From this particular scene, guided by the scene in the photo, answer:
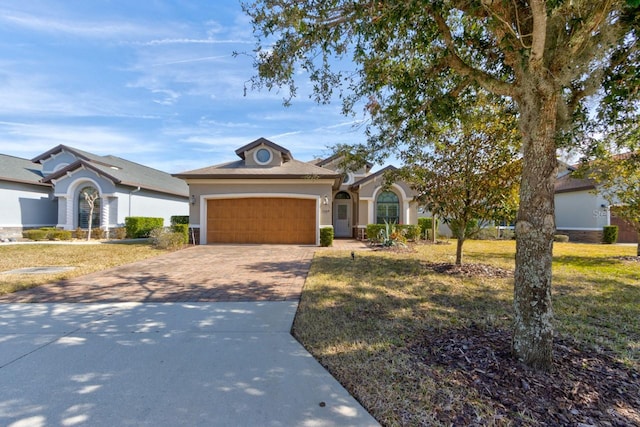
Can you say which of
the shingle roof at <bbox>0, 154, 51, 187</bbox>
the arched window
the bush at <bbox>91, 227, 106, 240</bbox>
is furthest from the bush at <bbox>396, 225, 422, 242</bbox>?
the shingle roof at <bbox>0, 154, 51, 187</bbox>

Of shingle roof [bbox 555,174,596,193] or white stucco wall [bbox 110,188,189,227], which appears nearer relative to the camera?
shingle roof [bbox 555,174,596,193]

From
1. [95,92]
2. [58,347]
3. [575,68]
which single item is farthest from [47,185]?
[575,68]

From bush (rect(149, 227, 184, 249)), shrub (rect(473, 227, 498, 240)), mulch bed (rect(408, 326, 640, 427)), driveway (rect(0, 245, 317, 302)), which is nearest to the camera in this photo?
mulch bed (rect(408, 326, 640, 427))

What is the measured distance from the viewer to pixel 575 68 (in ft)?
9.79

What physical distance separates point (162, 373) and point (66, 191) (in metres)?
20.7

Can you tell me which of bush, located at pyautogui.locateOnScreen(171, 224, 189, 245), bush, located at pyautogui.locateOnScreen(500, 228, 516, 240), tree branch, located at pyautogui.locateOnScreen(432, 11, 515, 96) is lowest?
bush, located at pyautogui.locateOnScreen(500, 228, 516, 240)

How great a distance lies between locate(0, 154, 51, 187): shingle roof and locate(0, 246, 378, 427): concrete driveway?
18.1 m

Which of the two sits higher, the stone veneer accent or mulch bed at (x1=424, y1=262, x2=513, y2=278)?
the stone veneer accent

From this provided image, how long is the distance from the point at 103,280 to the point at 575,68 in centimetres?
941

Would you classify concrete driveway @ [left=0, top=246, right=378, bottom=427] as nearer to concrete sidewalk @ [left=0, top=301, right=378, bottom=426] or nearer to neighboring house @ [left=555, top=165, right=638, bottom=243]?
concrete sidewalk @ [left=0, top=301, right=378, bottom=426]

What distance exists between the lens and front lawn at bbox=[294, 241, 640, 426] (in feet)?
7.93

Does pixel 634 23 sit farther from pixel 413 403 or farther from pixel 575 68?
pixel 413 403

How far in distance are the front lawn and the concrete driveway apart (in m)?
0.38

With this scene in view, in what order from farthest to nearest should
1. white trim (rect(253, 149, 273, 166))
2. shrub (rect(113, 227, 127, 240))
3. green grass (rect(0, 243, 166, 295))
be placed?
shrub (rect(113, 227, 127, 240))
white trim (rect(253, 149, 273, 166))
green grass (rect(0, 243, 166, 295))
